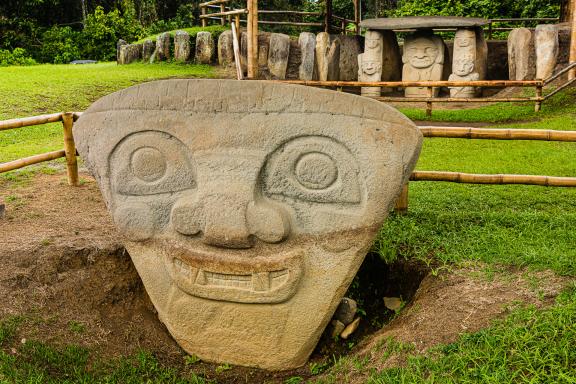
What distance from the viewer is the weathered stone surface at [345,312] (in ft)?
12.9

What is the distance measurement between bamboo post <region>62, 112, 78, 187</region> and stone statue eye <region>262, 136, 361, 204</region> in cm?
336

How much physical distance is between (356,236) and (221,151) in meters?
0.80

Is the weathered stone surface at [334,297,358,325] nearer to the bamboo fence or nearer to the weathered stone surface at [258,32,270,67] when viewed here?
the bamboo fence

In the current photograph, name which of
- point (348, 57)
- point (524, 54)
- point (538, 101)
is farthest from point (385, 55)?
point (538, 101)

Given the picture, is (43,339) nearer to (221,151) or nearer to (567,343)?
(221,151)

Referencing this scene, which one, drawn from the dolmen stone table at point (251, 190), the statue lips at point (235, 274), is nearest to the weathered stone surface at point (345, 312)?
the dolmen stone table at point (251, 190)

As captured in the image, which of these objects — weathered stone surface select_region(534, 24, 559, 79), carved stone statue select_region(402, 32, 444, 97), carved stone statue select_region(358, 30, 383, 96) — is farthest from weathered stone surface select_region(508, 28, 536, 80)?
carved stone statue select_region(358, 30, 383, 96)

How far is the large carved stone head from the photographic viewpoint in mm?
12703

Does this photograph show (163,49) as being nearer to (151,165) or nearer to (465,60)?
(465,60)

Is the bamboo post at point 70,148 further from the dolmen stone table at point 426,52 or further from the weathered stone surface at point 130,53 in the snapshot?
the weathered stone surface at point 130,53

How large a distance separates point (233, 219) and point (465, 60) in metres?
10.0

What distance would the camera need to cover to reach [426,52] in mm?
12727

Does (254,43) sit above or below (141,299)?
above

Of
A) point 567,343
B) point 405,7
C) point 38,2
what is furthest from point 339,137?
point 38,2
